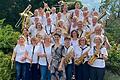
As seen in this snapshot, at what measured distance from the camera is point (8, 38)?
16609 mm

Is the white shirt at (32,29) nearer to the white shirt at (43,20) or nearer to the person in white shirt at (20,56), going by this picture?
the white shirt at (43,20)

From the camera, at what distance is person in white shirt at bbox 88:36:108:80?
1362 cm

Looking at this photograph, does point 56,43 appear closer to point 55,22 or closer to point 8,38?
point 55,22

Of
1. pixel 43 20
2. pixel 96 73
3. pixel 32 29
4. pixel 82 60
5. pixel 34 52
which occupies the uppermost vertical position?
pixel 43 20

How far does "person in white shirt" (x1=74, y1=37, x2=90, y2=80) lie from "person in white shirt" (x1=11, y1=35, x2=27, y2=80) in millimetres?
1468

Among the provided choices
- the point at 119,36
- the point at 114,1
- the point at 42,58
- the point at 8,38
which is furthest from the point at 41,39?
the point at 114,1

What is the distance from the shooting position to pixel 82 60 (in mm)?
13992

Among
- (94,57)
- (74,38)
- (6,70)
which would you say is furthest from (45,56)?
(6,70)

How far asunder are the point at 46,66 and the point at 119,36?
23.2ft

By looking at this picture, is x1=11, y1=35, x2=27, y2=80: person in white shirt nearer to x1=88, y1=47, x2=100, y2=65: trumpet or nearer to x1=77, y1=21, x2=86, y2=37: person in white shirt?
x1=77, y1=21, x2=86, y2=37: person in white shirt

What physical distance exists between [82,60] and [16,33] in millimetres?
3731

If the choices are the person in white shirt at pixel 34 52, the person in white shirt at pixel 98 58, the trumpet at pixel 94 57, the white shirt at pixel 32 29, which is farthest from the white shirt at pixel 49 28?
the trumpet at pixel 94 57

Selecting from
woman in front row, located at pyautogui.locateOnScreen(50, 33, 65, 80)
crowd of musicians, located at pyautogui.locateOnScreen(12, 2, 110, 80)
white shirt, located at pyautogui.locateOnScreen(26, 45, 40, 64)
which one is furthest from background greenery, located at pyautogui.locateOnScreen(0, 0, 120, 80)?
woman in front row, located at pyautogui.locateOnScreen(50, 33, 65, 80)

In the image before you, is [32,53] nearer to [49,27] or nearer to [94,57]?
[49,27]
